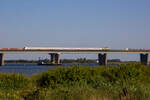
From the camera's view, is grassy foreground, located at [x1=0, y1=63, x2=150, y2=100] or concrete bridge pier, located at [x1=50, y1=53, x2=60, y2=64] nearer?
grassy foreground, located at [x1=0, y1=63, x2=150, y2=100]

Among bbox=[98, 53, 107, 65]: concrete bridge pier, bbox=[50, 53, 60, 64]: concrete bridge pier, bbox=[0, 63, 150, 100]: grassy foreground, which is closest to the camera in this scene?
bbox=[0, 63, 150, 100]: grassy foreground

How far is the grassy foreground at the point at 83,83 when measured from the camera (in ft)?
47.5

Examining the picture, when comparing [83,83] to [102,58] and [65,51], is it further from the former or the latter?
[102,58]

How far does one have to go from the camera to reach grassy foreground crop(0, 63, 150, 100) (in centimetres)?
1448

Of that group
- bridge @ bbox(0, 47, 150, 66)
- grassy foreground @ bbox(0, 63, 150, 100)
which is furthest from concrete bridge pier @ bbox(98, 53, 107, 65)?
grassy foreground @ bbox(0, 63, 150, 100)

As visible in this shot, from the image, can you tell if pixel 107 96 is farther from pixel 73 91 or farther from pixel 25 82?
pixel 25 82

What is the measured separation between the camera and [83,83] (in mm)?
18844

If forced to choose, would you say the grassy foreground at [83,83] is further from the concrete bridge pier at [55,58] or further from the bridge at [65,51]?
the concrete bridge pier at [55,58]

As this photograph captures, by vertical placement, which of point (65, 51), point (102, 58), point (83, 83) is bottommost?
point (83, 83)

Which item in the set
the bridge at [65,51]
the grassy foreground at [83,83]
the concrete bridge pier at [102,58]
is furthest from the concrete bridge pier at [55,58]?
the grassy foreground at [83,83]

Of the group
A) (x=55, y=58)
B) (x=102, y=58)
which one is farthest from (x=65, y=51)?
(x=102, y=58)

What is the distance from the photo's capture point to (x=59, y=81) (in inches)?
790

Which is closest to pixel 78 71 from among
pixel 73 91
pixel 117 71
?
pixel 117 71

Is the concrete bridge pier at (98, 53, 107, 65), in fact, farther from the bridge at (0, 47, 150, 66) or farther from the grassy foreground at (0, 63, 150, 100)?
the grassy foreground at (0, 63, 150, 100)
